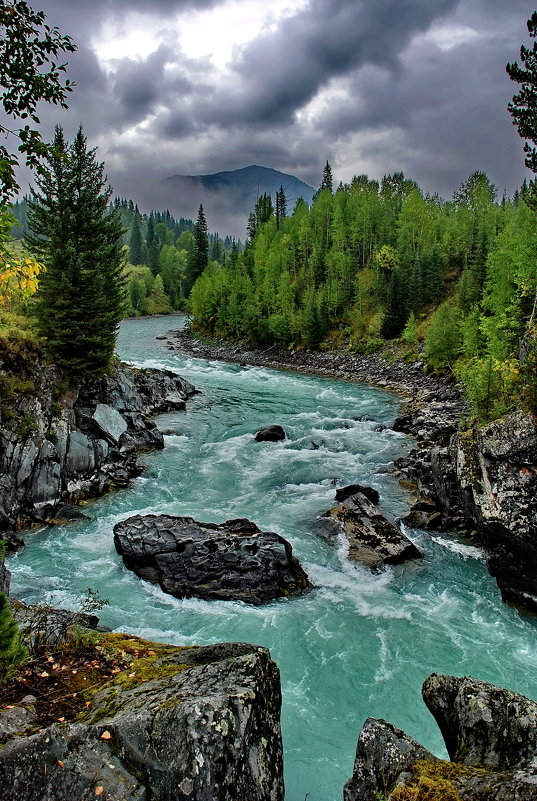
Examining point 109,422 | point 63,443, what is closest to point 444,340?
point 109,422

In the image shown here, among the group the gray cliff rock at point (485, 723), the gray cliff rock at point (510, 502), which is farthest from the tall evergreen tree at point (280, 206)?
the gray cliff rock at point (485, 723)

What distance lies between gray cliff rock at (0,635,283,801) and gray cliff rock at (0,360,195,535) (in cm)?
1571

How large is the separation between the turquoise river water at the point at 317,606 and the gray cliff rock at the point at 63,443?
4.04 ft

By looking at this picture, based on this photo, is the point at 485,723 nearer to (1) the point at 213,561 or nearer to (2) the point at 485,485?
(2) the point at 485,485

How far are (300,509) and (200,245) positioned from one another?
100m

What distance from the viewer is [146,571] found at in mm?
16047

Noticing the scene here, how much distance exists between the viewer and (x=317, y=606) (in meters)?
14.7

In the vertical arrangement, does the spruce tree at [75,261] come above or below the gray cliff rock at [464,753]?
above

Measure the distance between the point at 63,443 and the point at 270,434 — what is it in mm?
13249

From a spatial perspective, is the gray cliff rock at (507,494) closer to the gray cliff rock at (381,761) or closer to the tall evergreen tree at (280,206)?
the gray cliff rock at (381,761)

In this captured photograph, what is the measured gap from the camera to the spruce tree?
2412 centimetres

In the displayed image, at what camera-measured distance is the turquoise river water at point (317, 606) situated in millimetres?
10922

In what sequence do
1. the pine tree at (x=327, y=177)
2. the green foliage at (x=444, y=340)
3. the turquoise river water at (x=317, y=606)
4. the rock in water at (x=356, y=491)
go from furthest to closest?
the pine tree at (x=327, y=177) < the green foliage at (x=444, y=340) < the rock in water at (x=356, y=491) < the turquoise river water at (x=317, y=606)

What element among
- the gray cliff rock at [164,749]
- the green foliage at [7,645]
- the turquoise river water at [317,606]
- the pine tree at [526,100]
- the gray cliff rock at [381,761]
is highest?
the pine tree at [526,100]
